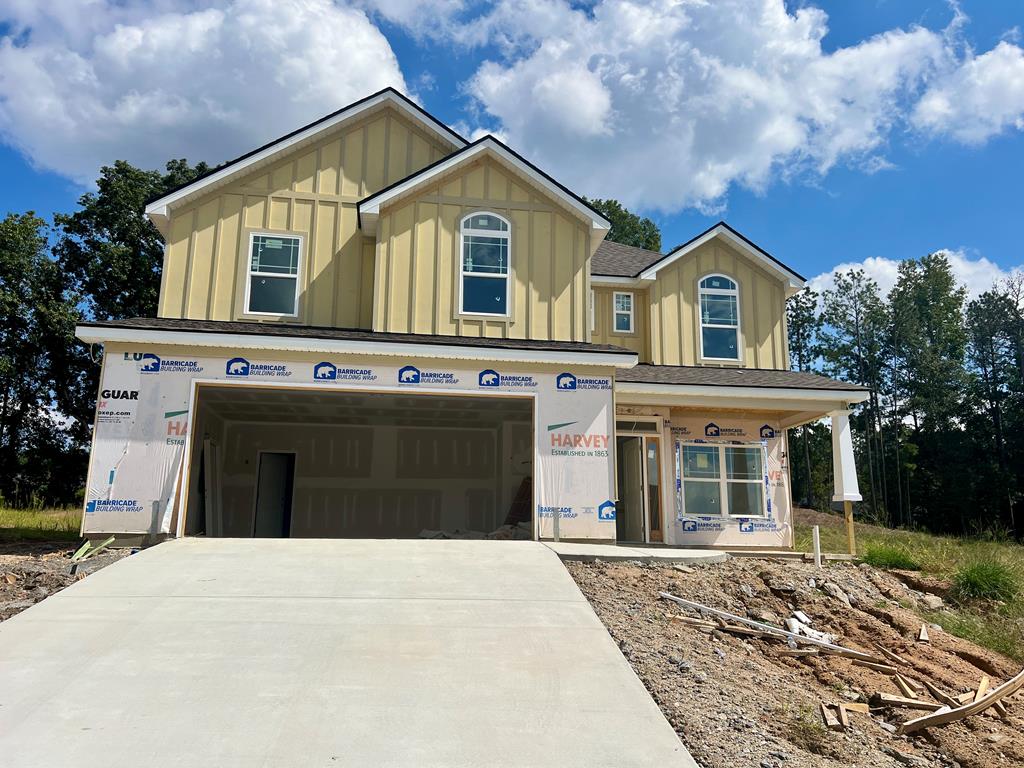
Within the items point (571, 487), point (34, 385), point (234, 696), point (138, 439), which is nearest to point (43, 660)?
point (234, 696)

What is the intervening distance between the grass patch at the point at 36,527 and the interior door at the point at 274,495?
13.3 ft

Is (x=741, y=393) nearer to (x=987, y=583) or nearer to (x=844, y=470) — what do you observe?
(x=844, y=470)

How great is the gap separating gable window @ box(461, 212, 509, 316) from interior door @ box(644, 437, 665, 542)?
4.70 metres

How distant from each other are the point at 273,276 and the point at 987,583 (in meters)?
13.3

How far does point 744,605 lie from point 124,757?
7.49 metres

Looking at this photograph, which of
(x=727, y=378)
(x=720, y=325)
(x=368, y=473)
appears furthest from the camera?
(x=368, y=473)

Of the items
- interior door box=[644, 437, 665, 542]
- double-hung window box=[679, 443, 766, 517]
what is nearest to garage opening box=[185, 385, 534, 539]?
interior door box=[644, 437, 665, 542]

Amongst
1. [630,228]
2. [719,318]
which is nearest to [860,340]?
[630,228]

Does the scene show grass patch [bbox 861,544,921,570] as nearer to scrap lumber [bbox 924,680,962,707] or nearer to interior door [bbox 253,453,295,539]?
scrap lumber [bbox 924,680,962,707]

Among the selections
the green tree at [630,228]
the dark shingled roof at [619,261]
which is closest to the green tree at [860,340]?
the green tree at [630,228]

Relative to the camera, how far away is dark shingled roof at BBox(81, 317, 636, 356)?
38.4ft

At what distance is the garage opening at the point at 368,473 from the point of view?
1866cm

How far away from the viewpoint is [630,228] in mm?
42156

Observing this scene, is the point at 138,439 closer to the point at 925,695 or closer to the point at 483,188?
the point at 483,188
